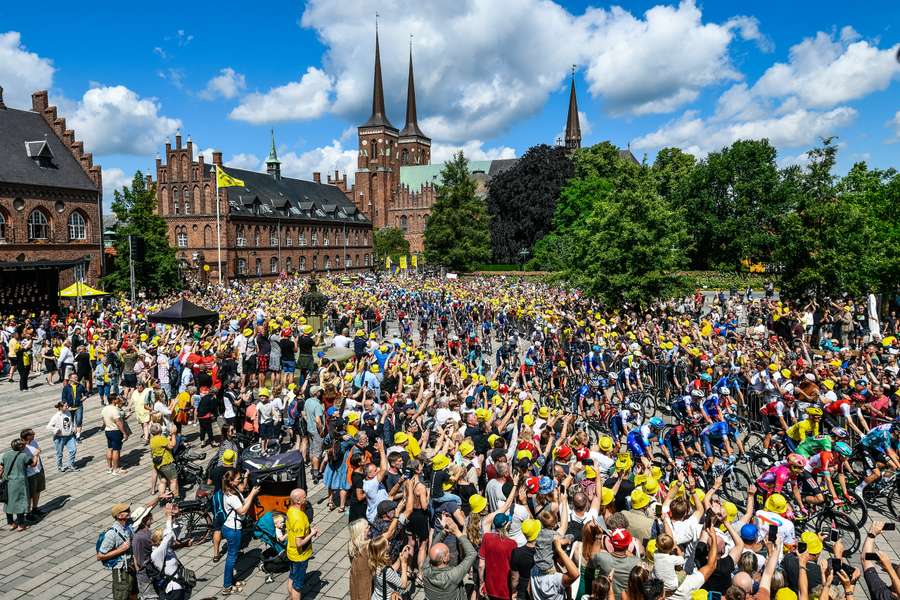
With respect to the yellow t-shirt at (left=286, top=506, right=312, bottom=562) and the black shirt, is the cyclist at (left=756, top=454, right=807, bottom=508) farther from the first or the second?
the yellow t-shirt at (left=286, top=506, right=312, bottom=562)

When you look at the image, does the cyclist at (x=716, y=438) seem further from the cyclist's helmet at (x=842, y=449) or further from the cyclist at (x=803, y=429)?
the cyclist's helmet at (x=842, y=449)

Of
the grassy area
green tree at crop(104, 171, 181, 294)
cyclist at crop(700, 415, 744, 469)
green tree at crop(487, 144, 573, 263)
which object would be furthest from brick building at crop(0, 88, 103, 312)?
the grassy area

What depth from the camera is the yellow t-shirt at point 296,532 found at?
6660mm

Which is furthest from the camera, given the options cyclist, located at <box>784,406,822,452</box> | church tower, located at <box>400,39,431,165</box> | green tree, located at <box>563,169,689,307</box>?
church tower, located at <box>400,39,431,165</box>

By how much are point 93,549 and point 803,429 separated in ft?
35.4

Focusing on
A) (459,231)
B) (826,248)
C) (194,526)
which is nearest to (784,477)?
(194,526)

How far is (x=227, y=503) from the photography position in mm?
7508

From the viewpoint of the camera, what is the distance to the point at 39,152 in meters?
40.4

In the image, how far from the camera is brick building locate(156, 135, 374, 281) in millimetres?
62594

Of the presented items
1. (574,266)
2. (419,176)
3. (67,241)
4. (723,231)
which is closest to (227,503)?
(574,266)

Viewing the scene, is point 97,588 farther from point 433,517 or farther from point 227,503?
point 433,517

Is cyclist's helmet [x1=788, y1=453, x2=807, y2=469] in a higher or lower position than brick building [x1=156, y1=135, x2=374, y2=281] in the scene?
lower

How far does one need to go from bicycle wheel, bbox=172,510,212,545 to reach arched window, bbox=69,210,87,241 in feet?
134

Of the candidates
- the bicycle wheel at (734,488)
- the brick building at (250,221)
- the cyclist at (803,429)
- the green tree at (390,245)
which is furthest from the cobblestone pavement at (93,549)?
the green tree at (390,245)
